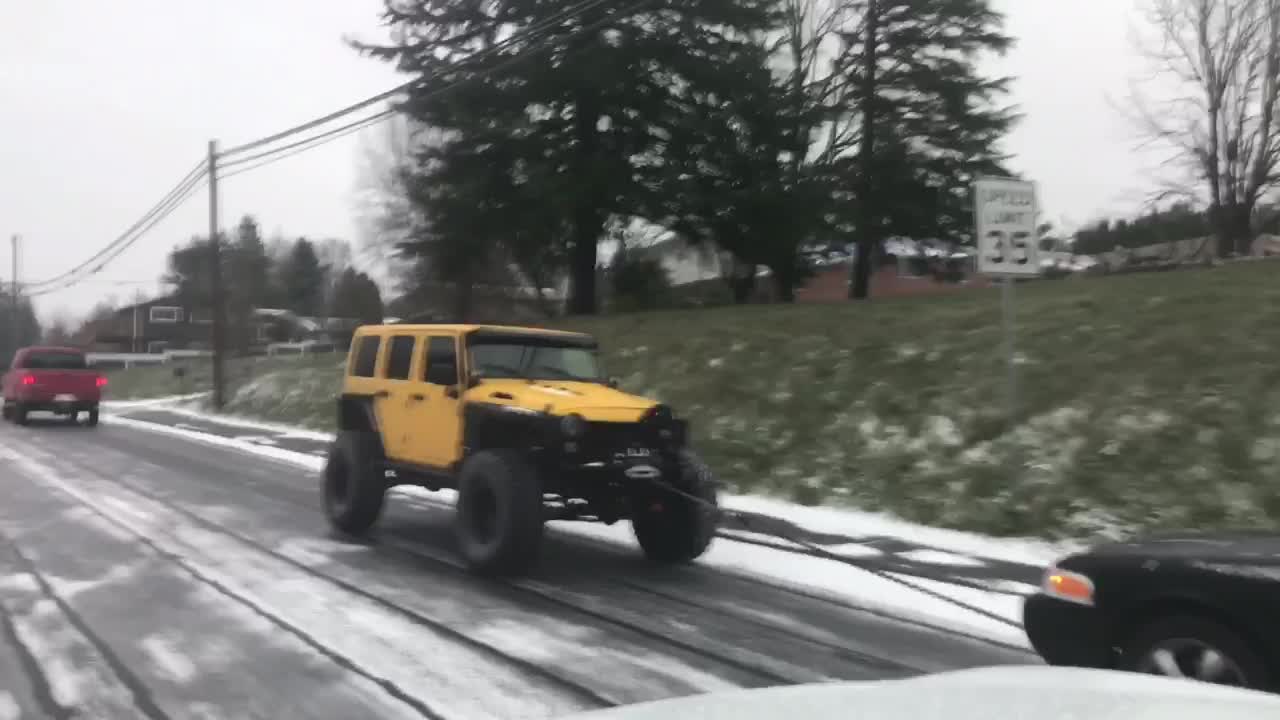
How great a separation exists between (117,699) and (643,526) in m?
4.57

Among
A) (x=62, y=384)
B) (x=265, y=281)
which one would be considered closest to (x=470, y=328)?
(x=62, y=384)

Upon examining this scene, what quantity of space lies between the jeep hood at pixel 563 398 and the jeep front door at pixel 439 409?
243mm

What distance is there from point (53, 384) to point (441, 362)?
21155mm

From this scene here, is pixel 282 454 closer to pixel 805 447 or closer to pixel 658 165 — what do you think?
pixel 805 447

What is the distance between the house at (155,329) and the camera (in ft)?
300

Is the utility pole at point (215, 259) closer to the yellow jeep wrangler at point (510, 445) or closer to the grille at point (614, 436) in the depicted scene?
the yellow jeep wrangler at point (510, 445)

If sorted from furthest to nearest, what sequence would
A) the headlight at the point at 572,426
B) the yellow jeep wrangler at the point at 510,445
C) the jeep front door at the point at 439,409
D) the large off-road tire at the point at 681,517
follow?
the jeep front door at the point at 439,409 → the large off-road tire at the point at 681,517 → the yellow jeep wrangler at the point at 510,445 → the headlight at the point at 572,426

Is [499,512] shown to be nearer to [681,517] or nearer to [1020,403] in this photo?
[681,517]

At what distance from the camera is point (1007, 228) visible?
10.8 meters

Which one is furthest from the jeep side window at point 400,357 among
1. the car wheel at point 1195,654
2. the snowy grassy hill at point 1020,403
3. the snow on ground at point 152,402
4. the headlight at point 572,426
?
the snow on ground at point 152,402

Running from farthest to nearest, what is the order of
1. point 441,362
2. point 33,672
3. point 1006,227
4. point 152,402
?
point 152,402 < point 1006,227 < point 441,362 < point 33,672

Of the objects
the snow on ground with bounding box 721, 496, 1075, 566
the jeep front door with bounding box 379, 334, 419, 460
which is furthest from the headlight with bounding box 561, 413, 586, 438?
the snow on ground with bounding box 721, 496, 1075, 566

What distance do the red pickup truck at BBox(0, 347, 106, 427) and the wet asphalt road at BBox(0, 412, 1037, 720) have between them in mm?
17643

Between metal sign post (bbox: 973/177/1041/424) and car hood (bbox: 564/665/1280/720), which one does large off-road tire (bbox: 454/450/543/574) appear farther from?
metal sign post (bbox: 973/177/1041/424)
